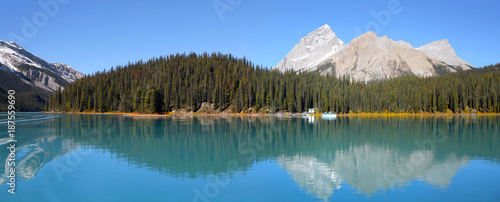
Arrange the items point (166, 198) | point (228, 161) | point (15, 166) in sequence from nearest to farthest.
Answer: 1. point (166, 198)
2. point (15, 166)
3. point (228, 161)

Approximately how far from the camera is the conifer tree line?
139 metres

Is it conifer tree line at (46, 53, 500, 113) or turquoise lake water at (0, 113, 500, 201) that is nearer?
turquoise lake water at (0, 113, 500, 201)

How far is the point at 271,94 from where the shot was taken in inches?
5340

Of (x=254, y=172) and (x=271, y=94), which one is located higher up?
(x=271, y=94)

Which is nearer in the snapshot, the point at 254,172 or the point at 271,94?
the point at 254,172

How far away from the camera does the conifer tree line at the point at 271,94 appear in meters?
139

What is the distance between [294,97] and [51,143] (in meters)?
112

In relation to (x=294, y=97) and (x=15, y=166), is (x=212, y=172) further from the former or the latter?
(x=294, y=97)

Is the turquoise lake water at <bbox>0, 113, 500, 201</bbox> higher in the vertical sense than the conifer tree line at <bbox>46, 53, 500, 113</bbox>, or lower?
lower

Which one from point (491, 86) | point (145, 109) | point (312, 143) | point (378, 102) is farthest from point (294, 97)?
point (312, 143)

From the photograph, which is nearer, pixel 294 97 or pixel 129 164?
pixel 129 164

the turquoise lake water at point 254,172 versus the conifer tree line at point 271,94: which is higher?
the conifer tree line at point 271,94

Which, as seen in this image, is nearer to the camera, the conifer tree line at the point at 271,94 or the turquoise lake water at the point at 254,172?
the turquoise lake water at the point at 254,172

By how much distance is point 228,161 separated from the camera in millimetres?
25828
